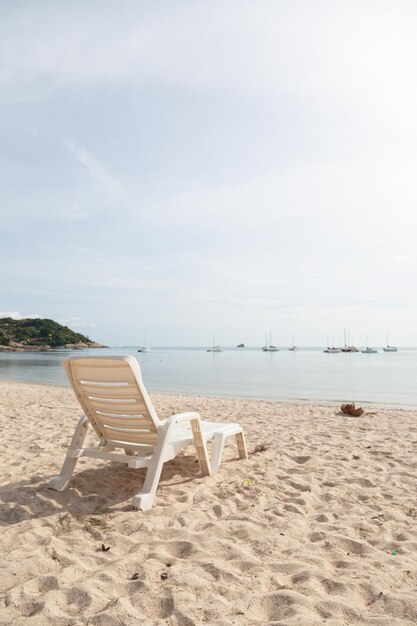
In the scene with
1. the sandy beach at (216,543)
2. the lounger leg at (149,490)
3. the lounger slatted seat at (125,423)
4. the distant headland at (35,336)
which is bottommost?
the sandy beach at (216,543)

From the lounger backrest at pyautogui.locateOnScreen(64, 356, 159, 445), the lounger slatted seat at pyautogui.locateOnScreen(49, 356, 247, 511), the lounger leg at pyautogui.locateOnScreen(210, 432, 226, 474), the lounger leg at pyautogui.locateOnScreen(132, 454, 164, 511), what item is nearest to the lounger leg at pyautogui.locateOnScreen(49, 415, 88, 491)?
the lounger slatted seat at pyautogui.locateOnScreen(49, 356, 247, 511)

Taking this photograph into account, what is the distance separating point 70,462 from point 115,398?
825 millimetres

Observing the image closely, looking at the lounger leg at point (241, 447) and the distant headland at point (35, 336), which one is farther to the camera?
the distant headland at point (35, 336)

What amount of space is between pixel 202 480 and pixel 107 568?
1.83 metres

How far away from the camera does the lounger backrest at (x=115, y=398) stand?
3.73 metres

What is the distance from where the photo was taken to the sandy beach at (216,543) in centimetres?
232

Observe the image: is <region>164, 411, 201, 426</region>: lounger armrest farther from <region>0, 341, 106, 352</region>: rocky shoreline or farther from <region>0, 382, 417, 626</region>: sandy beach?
<region>0, 341, 106, 352</region>: rocky shoreline

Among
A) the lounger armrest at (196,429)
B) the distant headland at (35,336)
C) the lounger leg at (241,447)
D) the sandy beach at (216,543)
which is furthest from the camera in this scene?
the distant headland at (35,336)

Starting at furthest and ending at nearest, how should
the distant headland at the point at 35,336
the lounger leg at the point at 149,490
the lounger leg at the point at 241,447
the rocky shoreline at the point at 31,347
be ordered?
the distant headland at the point at 35,336 < the rocky shoreline at the point at 31,347 < the lounger leg at the point at 241,447 < the lounger leg at the point at 149,490

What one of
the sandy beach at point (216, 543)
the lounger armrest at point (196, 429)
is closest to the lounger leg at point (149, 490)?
the sandy beach at point (216, 543)

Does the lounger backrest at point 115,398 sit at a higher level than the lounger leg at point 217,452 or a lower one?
higher

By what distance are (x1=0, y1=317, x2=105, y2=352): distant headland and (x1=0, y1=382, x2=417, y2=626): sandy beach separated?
10687cm

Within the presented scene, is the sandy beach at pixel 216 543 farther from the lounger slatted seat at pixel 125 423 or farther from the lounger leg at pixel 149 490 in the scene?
the lounger slatted seat at pixel 125 423

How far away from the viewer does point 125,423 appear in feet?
13.3
